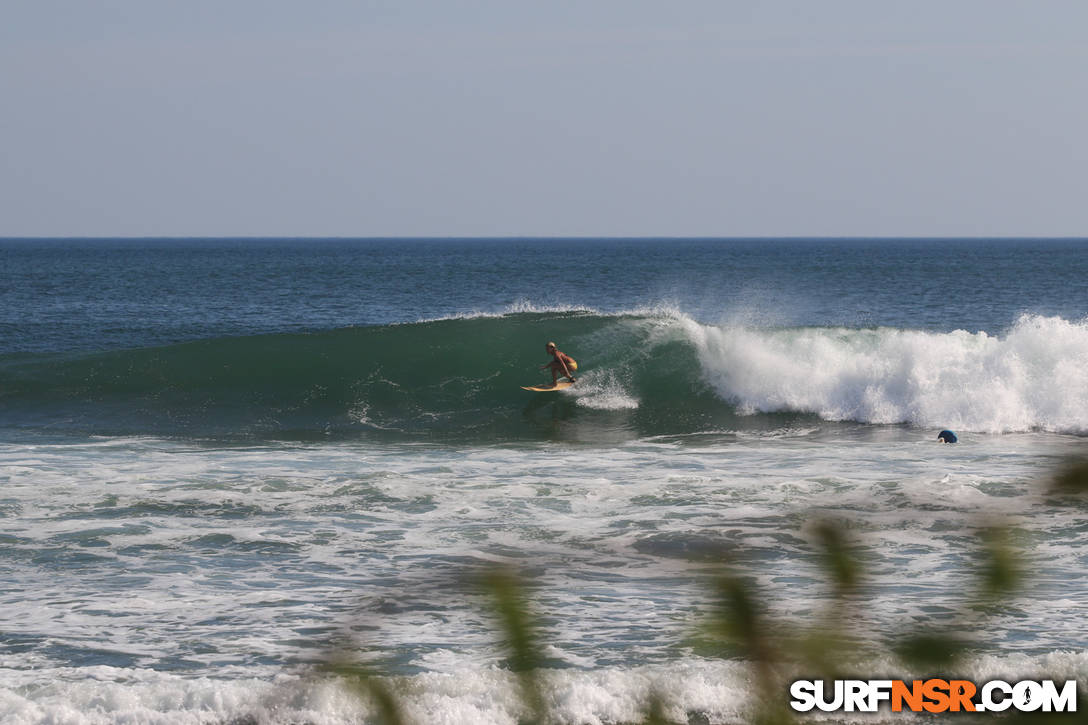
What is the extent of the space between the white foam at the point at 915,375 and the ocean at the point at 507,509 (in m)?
0.07

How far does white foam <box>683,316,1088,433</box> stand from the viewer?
20.1m

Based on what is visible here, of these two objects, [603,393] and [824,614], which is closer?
[824,614]

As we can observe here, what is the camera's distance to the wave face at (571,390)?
20.4 metres

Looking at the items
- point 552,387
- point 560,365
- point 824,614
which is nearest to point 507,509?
point 560,365

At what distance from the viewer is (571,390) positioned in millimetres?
22891

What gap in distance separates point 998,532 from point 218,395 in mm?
23514

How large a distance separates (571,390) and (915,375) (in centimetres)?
655

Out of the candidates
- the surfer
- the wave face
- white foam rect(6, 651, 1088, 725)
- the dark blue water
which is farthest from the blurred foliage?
the dark blue water

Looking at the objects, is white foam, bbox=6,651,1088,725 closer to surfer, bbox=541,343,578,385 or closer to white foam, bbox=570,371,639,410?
surfer, bbox=541,343,578,385

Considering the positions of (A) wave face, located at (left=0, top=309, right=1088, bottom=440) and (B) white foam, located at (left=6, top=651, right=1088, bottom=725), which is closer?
(B) white foam, located at (left=6, top=651, right=1088, bottom=725)

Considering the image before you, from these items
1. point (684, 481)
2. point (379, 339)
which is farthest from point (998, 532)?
point (379, 339)

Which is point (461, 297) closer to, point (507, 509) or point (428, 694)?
point (507, 509)

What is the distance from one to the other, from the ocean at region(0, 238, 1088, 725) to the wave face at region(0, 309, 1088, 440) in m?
0.08

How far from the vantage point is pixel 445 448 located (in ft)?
58.7
